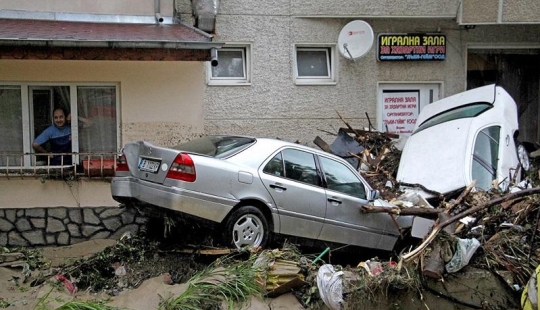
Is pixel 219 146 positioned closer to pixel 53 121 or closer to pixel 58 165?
pixel 58 165

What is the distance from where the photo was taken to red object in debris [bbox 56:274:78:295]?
7.17 m

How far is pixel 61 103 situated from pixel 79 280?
4113mm

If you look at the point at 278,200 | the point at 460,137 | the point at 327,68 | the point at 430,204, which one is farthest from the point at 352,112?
the point at 278,200

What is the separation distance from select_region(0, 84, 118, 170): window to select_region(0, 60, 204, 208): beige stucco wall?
0.21 m

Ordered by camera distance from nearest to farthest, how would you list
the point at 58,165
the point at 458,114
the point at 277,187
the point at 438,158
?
1. the point at 277,187
2. the point at 438,158
3. the point at 58,165
4. the point at 458,114

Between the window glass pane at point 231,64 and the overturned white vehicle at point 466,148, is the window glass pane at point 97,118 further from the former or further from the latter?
the overturned white vehicle at point 466,148

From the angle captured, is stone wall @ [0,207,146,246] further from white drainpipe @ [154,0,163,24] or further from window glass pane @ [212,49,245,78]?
white drainpipe @ [154,0,163,24]

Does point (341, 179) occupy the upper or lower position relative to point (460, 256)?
upper

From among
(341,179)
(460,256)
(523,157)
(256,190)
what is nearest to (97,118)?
(256,190)

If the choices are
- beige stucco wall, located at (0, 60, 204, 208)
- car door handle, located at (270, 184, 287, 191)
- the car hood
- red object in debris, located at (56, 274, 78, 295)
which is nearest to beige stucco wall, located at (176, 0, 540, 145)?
beige stucco wall, located at (0, 60, 204, 208)

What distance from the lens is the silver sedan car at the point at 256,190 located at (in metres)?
7.49

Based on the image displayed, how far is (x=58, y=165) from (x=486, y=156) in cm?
644

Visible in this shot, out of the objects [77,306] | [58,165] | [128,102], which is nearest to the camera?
[77,306]

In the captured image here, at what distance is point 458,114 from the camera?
10.7 meters
